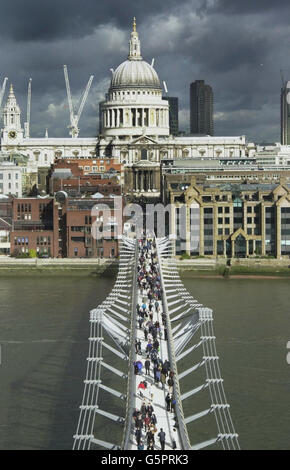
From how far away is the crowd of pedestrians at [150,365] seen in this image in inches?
599

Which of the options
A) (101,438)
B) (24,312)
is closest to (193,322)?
(101,438)

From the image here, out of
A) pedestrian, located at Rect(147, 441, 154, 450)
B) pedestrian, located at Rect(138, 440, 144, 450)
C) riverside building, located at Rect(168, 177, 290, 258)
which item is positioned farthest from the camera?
riverside building, located at Rect(168, 177, 290, 258)

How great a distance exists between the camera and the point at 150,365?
61.6ft

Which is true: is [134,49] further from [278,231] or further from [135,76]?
[278,231]

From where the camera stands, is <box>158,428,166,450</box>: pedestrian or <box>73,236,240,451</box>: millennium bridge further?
<box>73,236,240,451</box>: millennium bridge

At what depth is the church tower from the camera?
84625mm

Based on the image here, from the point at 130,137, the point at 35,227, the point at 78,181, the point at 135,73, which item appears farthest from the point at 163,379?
the point at 135,73

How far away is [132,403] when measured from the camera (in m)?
16.4

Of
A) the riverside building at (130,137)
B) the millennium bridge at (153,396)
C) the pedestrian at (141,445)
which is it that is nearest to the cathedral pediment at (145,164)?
the riverside building at (130,137)

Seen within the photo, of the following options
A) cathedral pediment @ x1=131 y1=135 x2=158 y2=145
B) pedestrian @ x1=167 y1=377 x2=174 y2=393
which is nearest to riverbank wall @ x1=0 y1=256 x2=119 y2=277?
pedestrian @ x1=167 y1=377 x2=174 y2=393

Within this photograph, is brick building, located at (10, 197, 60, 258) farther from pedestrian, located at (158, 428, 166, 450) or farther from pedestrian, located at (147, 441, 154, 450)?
pedestrian, located at (147, 441, 154, 450)

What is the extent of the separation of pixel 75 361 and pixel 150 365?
Result: 4.93 meters

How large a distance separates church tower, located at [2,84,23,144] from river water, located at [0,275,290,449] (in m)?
47.7

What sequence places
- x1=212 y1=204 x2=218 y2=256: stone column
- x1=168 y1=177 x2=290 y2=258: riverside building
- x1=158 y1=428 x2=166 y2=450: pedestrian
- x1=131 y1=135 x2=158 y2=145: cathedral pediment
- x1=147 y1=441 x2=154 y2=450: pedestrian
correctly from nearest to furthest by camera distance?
x1=147 y1=441 x2=154 y2=450: pedestrian
x1=158 y1=428 x2=166 y2=450: pedestrian
x1=168 y1=177 x2=290 y2=258: riverside building
x1=212 y1=204 x2=218 y2=256: stone column
x1=131 y1=135 x2=158 y2=145: cathedral pediment
